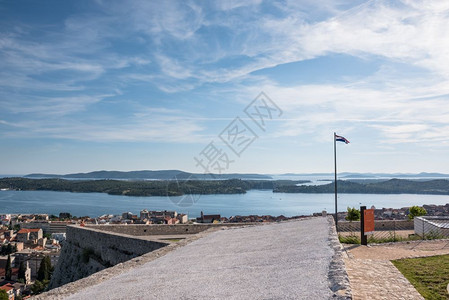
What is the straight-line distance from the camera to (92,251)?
10.4m

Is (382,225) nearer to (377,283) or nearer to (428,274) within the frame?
(428,274)

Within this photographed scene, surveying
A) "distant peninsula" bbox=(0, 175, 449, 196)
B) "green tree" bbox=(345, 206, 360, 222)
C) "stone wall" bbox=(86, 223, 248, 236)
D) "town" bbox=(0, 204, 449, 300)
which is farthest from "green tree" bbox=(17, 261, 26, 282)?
"distant peninsula" bbox=(0, 175, 449, 196)

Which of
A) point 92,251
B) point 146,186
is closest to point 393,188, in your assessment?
point 146,186

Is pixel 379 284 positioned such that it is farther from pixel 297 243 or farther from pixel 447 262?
pixel 447 262

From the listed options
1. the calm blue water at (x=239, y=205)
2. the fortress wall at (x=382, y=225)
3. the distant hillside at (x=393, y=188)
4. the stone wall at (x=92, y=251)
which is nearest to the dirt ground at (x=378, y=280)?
the stone wall at (x=92, y=251)

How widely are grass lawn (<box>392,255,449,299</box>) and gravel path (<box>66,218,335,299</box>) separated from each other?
1419 mm

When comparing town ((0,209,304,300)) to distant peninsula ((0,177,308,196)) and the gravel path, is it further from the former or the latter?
distant peninsula ((0,177,308,196))

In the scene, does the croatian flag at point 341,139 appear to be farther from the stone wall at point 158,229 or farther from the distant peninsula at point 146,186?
the distant peninsula at point 146,186

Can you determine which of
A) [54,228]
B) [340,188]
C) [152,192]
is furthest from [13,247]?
[340,188]

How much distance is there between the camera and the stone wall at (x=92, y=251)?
29.6 ft

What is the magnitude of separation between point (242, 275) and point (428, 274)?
365 cm

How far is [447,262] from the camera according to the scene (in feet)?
20.8

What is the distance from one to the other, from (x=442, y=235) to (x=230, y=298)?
31.7 ft

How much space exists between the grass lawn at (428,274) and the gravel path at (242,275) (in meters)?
1.42
